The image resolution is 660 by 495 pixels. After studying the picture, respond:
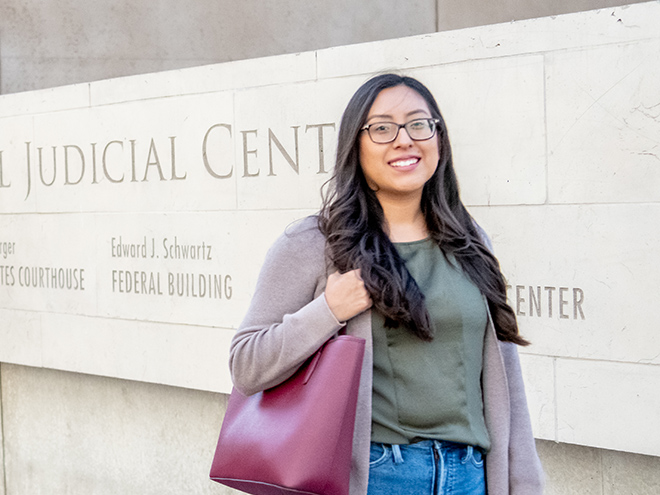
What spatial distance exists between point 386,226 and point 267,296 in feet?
1.17

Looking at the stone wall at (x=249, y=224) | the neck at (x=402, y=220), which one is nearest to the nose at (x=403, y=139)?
the neck at (x=402, y=220)

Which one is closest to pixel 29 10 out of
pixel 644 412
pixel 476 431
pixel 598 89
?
pixel 598 89

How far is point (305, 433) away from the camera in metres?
1.85

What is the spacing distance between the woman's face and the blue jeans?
24.0 inches

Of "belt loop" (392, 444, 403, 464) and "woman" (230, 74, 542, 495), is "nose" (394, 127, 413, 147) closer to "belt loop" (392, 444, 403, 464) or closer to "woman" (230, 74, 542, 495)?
"woman" (230, 74, 542, 495)

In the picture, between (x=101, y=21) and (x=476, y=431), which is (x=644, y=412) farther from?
(x=101, y=21)

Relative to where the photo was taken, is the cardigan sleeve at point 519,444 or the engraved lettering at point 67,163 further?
the engraved lettering at point 67,163

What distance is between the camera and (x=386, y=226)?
7.10 ft

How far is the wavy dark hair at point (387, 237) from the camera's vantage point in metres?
1.98

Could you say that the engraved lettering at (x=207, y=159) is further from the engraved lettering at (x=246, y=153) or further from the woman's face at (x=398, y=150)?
the woman's face at (x=398, y=150)

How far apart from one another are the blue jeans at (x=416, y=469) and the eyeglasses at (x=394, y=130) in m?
0.71

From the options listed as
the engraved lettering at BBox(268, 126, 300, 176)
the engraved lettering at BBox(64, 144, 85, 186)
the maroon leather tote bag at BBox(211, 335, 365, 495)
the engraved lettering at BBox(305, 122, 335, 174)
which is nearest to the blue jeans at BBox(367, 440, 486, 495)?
the maroon leather tote bag at BBox(211, 335, 365, 495)

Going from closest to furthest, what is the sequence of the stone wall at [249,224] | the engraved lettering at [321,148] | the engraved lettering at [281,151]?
1. the stone wall at [249,224]
2. the engraved lettering at [321,148]
3. the engraved lettering at [281,151]

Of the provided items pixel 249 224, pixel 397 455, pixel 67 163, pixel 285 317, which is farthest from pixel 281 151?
pixel 397 455
